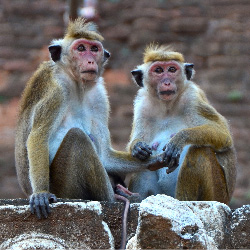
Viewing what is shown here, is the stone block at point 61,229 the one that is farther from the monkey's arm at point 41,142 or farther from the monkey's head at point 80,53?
the monkey's head at point 80,53

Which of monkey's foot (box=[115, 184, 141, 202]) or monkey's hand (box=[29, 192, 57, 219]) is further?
monkey's foot (box=[115, 184, 141, 202])

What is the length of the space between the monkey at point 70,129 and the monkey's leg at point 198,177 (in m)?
0.30

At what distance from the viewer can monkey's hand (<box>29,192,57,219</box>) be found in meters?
5.96

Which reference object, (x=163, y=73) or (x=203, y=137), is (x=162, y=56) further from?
(x=203, y=137)

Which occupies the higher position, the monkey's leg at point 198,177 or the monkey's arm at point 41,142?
the monkey's arm at point 41,142

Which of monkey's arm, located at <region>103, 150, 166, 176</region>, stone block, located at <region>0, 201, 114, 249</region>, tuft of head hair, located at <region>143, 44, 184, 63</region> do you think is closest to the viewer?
stone block, located at <region>0, 201, 114, 249</region>

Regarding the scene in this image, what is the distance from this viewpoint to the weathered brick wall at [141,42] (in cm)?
1761

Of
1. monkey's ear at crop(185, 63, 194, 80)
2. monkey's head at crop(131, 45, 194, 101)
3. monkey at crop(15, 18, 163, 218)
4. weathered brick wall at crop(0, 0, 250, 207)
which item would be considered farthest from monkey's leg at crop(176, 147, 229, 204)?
weathered brick wall at crop(0, 0, 250, 207)

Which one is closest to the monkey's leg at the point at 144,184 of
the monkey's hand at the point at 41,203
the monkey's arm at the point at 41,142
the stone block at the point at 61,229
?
the monkey's arm at the point at 41,142

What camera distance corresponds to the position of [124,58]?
18.2 meters

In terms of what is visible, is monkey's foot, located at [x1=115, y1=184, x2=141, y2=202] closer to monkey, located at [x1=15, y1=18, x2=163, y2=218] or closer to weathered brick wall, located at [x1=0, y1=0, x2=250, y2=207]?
monkey, located at [x1=15, y1=18, x2=163, y2=218]

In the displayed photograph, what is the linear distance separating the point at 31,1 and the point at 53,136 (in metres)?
11.7

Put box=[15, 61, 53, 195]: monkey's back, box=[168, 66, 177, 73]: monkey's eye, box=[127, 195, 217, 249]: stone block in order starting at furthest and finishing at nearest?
1. box=[168, 66, 177, 73]: monkey's eye
2. box=[15, 61, 53, 195]: monkey's back
3. box=[127, 195, 217, 249]: stone block

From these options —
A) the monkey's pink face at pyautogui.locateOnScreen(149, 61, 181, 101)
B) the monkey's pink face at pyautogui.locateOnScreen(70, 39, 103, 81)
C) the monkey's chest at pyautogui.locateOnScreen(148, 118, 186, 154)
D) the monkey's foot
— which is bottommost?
the monkey's foot
